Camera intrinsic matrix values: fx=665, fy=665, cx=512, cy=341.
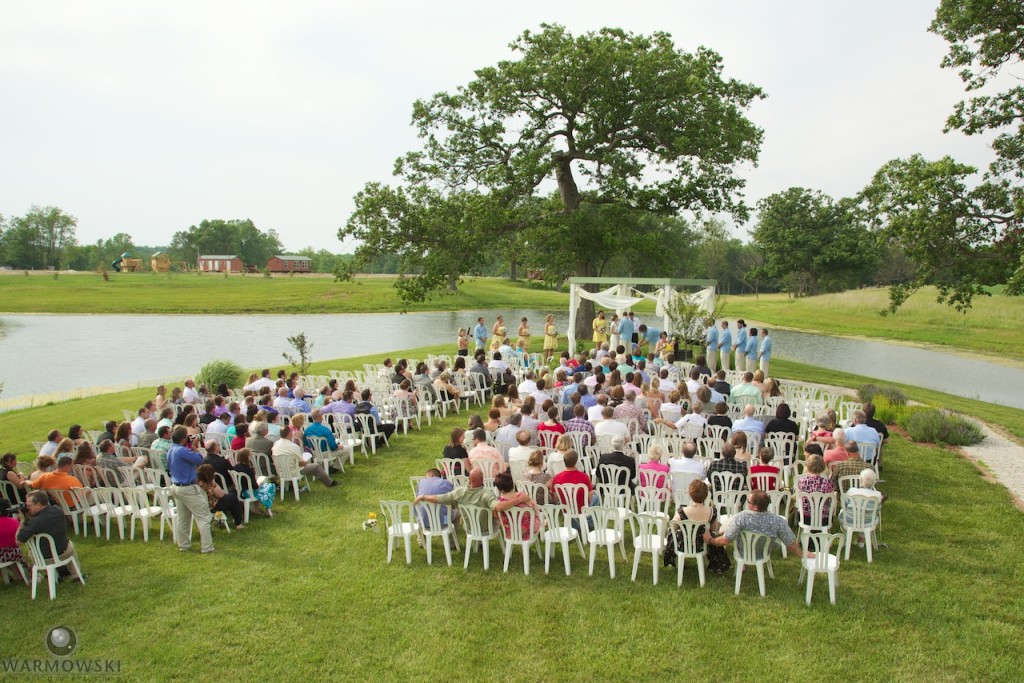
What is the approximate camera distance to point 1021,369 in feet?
92.3

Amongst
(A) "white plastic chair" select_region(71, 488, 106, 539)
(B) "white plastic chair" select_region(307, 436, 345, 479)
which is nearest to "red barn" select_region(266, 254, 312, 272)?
(B) "white plastic chair" select_region(307, 436, 345, 479)

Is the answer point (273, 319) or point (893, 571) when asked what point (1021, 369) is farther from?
point (273, 319)

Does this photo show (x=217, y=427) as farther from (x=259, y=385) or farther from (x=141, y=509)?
(x=259, y=385)

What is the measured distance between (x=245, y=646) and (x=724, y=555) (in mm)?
4543

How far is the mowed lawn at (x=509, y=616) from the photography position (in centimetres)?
531

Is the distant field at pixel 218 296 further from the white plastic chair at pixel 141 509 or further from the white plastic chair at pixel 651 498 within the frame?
the white plastic chair at pixel 651 498

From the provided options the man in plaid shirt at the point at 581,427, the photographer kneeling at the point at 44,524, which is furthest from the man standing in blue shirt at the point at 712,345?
the photographer kneeling at the point at 44,524

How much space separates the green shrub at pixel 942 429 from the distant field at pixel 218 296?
128ft

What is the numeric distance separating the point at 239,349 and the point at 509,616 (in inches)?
1152

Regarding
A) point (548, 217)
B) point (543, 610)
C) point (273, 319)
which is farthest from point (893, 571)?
point (273, 319)

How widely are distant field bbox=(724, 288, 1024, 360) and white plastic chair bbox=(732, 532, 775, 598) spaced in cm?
3298

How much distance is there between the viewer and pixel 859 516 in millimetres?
7020

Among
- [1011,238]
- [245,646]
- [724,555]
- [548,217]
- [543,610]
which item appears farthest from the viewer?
[548,217]
